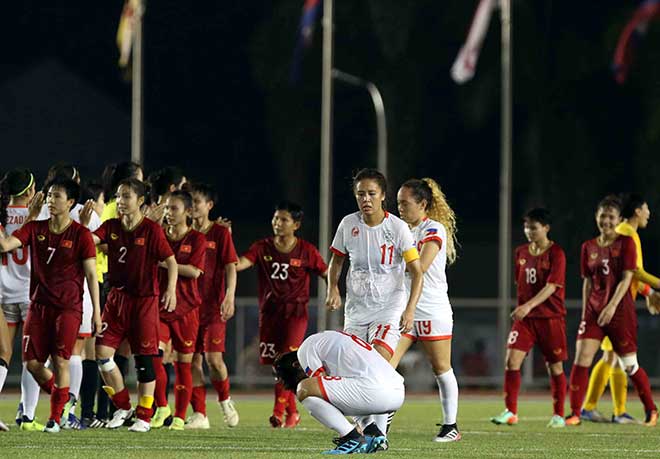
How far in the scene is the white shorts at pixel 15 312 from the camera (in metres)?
13.6

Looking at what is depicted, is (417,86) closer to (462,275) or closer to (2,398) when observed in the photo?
(462,275)

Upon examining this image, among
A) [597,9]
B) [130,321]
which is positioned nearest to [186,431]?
[130,321]

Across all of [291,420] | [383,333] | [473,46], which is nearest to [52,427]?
[291,420]

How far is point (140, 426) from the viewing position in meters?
13.2

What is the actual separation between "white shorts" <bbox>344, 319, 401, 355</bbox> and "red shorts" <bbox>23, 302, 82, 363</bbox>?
2.42 meters

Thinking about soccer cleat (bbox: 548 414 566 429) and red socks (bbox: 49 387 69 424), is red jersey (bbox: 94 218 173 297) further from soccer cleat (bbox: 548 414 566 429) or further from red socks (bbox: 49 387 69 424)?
soccer cleat (bbox: 548 414 566 429)

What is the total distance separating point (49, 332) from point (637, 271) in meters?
5.92

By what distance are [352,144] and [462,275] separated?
6.85 metres

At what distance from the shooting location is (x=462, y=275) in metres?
44.9

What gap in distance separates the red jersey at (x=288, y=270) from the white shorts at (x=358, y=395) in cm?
404

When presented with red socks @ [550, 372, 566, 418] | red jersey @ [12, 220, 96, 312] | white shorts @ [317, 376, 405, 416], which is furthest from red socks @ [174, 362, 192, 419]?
red socks @ [550, 372, 566, 418]

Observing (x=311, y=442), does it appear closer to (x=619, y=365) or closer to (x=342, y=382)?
(x=342, y=382)

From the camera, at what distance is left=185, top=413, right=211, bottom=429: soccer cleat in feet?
46.3

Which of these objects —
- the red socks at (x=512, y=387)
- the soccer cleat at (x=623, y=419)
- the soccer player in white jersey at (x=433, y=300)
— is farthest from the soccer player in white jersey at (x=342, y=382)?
the soccer cleat at (x=623, y=419)
